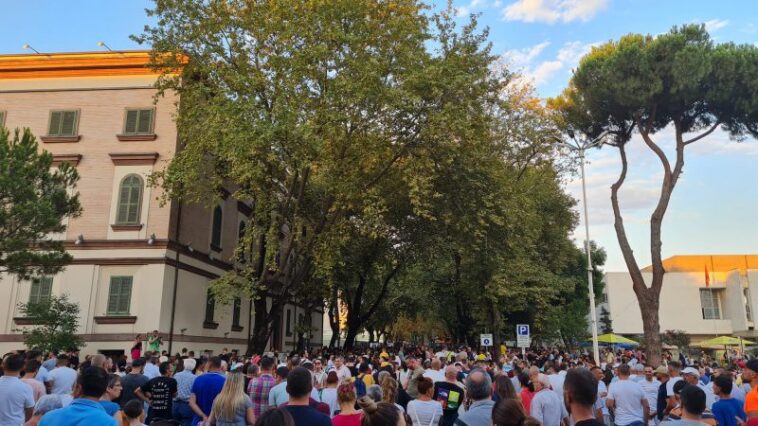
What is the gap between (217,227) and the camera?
27.1m

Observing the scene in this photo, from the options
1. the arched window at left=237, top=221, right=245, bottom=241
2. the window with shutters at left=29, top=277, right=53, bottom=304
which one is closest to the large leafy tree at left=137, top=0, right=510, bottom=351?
the window with shutters at left=29, top=277, right=53, bottom=304

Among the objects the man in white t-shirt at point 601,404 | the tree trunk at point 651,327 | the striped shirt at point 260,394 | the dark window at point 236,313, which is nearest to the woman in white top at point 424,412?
the striped shirt at point 260,394

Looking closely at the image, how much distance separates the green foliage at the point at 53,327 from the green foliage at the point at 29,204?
2.32m

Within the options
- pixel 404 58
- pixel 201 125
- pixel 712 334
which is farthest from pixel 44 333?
pixel 712 334

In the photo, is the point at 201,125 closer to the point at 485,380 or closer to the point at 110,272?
the point at 110,272

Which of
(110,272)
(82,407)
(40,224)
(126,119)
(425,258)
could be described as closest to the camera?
(82,407)

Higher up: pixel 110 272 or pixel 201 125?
pixel 201 125

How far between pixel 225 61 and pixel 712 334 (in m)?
50.1

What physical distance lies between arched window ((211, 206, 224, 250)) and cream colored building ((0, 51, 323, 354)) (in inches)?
25.1

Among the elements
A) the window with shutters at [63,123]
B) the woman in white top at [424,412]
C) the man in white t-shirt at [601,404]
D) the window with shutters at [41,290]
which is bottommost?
the man in white t-shirt at [601,404]

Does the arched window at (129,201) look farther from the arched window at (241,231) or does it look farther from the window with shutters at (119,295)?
the arched window at (241,231)

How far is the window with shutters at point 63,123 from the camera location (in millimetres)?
23844

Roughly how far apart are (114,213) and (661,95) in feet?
81.4

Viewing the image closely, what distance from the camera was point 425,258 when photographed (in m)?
27.7
